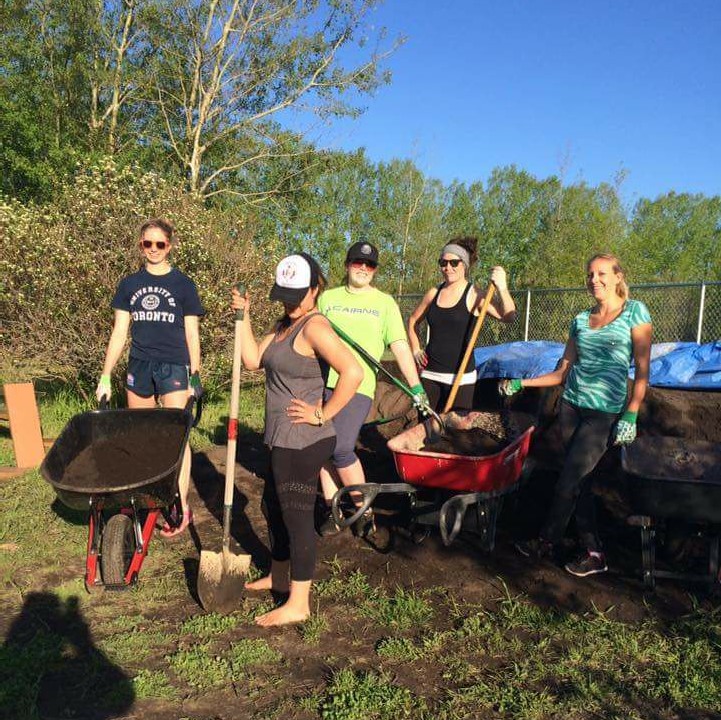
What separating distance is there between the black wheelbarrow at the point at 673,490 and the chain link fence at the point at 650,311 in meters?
6.23

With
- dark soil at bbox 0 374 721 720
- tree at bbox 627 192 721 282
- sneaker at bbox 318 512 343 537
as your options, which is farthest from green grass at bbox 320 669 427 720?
tree at bbox 627 192 721 282

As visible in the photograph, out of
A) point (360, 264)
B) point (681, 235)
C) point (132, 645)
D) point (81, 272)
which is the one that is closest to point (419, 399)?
point (360, 264)

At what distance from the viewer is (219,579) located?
3.29 metres

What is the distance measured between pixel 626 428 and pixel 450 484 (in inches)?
39.7

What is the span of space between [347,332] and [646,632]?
7.53 feet

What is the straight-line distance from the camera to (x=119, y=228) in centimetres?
838

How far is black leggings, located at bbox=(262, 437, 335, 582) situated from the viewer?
10.0 feet

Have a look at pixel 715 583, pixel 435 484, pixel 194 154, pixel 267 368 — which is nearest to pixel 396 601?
pixel 435 484

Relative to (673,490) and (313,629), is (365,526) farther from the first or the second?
(673,490)

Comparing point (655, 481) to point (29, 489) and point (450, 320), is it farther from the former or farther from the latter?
point (29, 489)

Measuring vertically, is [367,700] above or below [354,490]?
below

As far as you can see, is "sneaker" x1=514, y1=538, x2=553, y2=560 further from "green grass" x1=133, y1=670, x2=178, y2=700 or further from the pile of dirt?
"green grass" x1=133, y1=670, x2=178, y2=700

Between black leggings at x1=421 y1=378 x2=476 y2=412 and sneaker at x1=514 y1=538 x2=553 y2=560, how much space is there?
1001 millimetres

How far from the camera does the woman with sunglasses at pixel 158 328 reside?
161 inches
